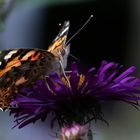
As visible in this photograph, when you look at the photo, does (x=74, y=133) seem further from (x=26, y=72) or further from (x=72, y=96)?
(x=26, y=72)

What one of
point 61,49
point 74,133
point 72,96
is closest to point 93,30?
point 61,49

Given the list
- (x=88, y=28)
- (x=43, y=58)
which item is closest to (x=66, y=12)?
(x=88, y=28)

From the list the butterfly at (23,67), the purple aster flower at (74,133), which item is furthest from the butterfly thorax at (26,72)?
the purple aster flower at (74,133)

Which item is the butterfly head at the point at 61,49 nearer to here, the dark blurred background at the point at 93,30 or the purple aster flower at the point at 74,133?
the purple aster flower at the point at 74,133

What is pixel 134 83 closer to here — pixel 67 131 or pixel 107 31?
pixel 67 131

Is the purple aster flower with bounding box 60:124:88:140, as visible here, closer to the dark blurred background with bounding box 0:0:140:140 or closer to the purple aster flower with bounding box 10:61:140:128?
the purple aster flower with bounding box 10:61:140:128

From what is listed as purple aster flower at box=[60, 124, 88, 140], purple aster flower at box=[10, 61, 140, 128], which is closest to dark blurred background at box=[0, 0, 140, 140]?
purple aster flower at box=[10, 61, 140, 128]
